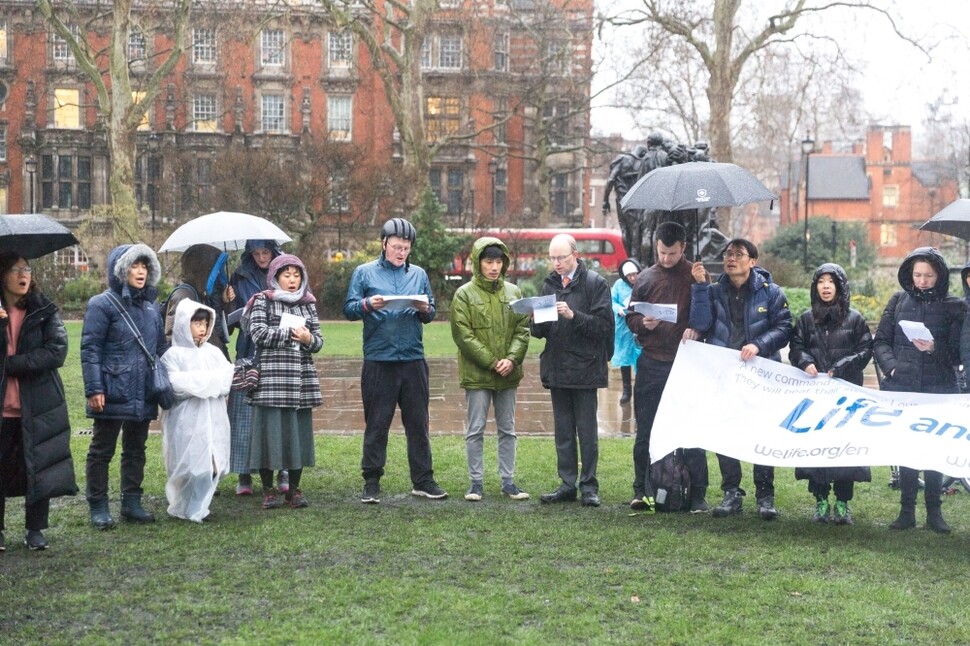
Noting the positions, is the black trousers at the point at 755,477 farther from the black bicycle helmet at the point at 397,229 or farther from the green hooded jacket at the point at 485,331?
the black bicycle helmet at the point at 397,229

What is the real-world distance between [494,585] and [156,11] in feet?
99.5

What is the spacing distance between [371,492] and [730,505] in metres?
2.59

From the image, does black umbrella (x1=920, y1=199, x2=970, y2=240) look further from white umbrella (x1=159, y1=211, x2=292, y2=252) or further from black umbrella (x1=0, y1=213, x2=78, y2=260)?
black umbrella (x1=0, y1=213, x2=78, y2=260)

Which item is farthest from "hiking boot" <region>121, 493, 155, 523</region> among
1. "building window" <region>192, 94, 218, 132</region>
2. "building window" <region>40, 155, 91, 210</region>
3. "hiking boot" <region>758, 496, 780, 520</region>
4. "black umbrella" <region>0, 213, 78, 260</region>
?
"building window" <region>40, 155, 91, 210</region>

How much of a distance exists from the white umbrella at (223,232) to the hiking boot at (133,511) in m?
2.00

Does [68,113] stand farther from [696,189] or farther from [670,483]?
[670,483]

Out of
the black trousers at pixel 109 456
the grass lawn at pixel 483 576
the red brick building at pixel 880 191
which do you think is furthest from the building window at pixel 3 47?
the black trousers at pixel 109 456

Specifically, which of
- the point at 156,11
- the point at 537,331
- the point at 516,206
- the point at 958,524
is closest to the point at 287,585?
the point at 537,331

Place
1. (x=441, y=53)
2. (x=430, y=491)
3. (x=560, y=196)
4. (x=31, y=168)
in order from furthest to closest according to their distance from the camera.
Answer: (x=560, y=196), (x=441, y=53), (x=31, y=168), (x=430, y=491)

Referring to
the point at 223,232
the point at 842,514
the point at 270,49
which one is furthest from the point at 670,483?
the point at 270,49

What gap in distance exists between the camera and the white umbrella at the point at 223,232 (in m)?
8.64

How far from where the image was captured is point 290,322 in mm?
8117

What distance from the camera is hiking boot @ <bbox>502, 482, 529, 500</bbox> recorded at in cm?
847

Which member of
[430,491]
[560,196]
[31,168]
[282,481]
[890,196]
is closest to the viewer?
[430,491]
